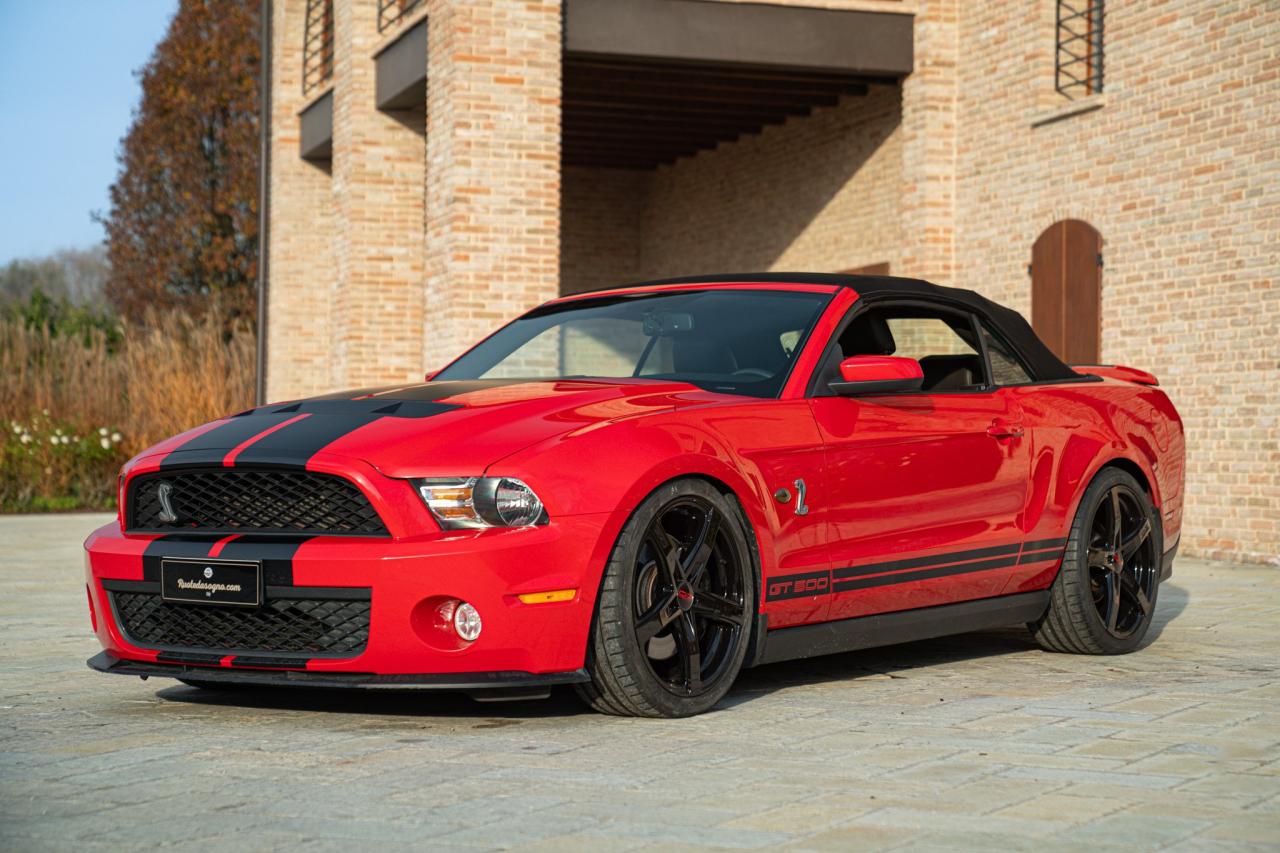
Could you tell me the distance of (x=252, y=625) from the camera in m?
5.16

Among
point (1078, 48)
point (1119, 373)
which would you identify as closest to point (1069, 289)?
point (1078, 48)

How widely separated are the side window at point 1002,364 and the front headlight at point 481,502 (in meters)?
2.61

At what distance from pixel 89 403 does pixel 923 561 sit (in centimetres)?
1547

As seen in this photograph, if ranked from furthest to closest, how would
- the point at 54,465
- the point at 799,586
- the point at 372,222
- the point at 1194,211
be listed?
1. the point at 372,222
2. the point at 54,465
3. the point at 1194,211
4. the point at 799,586

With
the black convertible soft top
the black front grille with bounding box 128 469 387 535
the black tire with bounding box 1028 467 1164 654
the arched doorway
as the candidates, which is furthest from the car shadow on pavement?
the arched doorway

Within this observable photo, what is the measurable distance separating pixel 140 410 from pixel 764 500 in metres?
15.7

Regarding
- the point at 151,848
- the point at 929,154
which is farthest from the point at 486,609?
the point at 929,154

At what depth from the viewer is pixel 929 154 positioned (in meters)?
16.3

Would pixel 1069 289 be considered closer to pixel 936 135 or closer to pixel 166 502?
pixel 936 135

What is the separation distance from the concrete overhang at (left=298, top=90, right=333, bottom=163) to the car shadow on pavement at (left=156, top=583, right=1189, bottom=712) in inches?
626

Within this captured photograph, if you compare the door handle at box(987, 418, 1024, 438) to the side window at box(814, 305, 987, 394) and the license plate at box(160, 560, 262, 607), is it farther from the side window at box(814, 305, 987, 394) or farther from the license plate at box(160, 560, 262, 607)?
the license plate at box(160, 560, 262, 607)

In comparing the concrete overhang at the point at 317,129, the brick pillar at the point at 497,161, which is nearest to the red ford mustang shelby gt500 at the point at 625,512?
the brick pillar at the point at 497,161

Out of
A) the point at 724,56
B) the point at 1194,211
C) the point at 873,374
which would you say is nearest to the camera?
the point at 873,374

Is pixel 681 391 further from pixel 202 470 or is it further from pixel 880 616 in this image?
pixel 202 470
